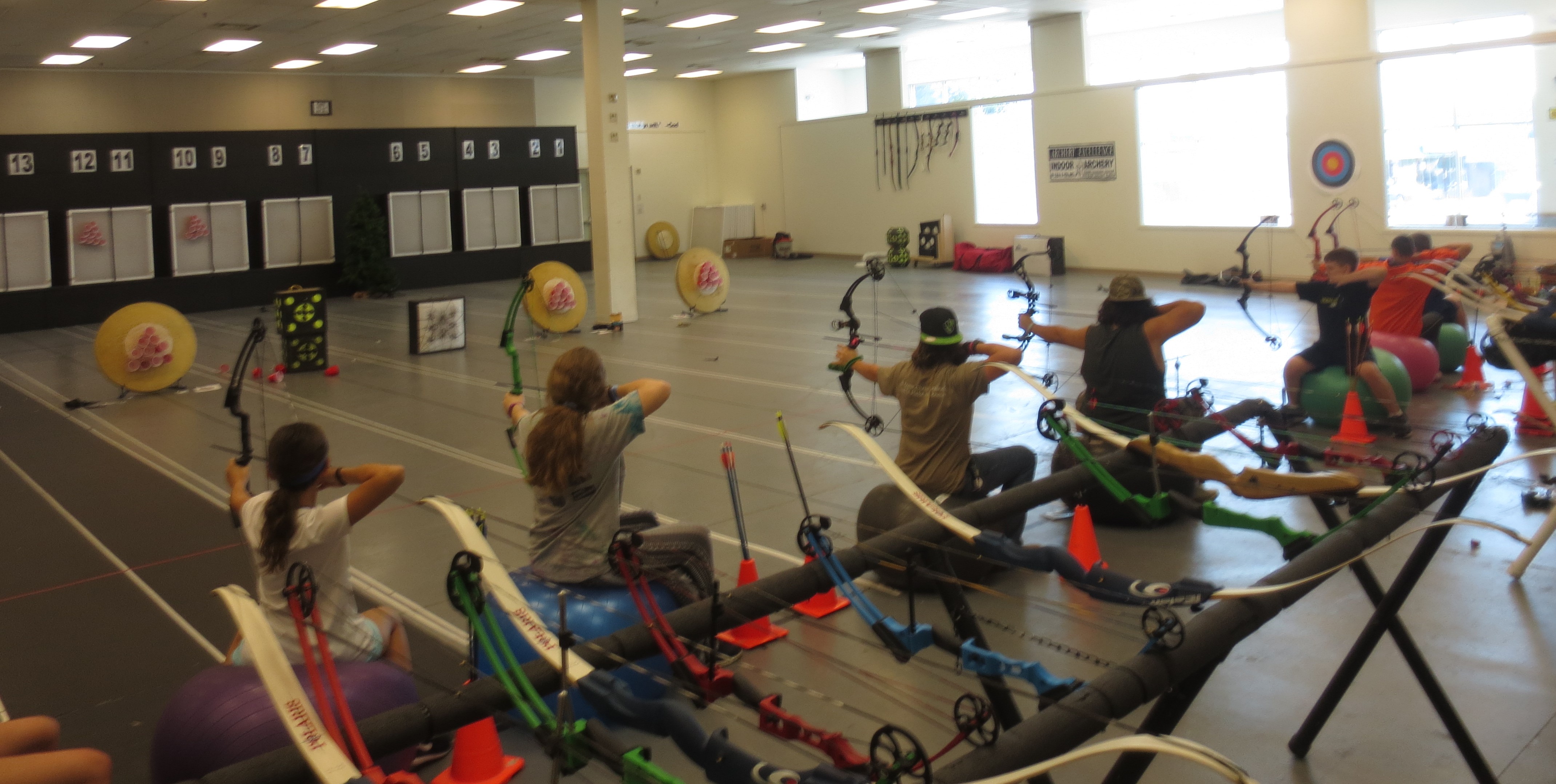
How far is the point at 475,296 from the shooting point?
17609 mm

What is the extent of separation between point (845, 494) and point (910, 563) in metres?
3.21

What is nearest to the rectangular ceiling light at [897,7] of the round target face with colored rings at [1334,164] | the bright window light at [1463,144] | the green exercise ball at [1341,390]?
the round target face with colored rings at [1334,164]

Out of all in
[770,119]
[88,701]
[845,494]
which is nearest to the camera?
[88,701]

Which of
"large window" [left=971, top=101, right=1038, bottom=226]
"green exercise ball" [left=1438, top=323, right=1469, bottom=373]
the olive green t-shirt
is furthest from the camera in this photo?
"large window" [left=971, top=101, right=1038, bottom=226]

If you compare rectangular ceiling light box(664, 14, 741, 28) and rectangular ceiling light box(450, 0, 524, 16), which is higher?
rectangular ceiling light box(664, 14, 741, 28)

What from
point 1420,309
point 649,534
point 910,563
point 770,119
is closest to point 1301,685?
point 910,563

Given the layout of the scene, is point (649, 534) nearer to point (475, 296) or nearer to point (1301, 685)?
point (1301, 685)

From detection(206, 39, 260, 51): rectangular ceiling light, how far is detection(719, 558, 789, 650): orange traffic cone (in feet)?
46.4

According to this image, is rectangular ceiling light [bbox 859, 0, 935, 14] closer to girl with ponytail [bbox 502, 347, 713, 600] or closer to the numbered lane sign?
the numbered lane sign

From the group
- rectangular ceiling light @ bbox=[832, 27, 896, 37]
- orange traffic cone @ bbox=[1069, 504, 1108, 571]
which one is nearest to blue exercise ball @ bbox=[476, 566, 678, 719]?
orange traffic cone @ bbox=[1069, 504, 1108, 571]

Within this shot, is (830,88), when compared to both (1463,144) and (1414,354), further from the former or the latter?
(1414,354)

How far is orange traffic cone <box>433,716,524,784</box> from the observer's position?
3.28 m

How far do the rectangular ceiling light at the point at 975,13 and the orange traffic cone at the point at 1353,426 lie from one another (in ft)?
35.5

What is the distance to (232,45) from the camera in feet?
51.8
